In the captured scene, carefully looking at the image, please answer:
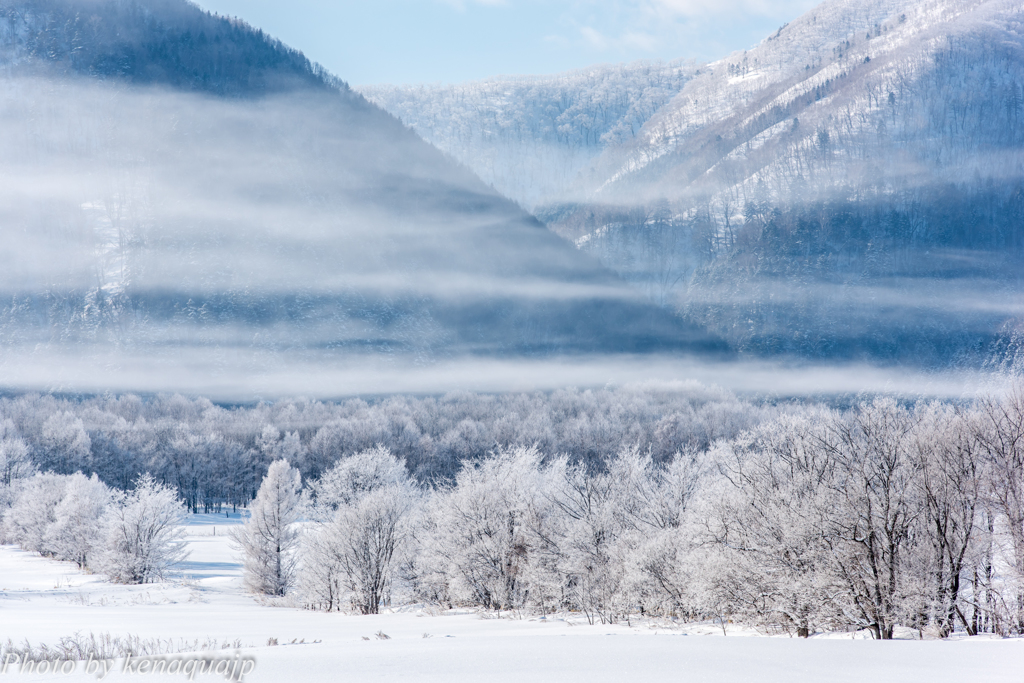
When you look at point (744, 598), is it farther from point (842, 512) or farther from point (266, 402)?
point (266, 402)

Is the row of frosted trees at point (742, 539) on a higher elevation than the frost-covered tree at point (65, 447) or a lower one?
higher

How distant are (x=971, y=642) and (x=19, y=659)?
683 inches

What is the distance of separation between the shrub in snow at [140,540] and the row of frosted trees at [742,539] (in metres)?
8.31

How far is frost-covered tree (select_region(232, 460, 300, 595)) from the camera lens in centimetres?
5522

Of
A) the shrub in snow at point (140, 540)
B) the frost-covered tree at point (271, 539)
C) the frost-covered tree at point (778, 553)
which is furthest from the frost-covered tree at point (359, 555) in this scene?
the frost-covered tree at point (778, 553)

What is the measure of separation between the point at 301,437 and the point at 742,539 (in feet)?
438

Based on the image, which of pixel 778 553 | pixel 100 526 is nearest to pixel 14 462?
pixel 100 526

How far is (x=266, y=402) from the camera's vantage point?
640ft

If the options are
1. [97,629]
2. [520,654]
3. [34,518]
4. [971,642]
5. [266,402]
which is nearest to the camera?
[520,654]

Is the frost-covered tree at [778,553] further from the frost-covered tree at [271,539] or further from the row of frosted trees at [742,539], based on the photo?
the frost-covered tree at [271,539]

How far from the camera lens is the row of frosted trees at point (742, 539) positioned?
2434 cm

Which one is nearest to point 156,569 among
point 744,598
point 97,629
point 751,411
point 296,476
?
point 296,476

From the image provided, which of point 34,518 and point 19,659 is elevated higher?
point 19,659

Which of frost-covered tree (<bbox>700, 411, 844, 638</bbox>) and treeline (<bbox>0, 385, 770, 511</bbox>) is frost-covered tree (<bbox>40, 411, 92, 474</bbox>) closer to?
treeline (<bbox>0, 385, 770, 511</bbox>)
